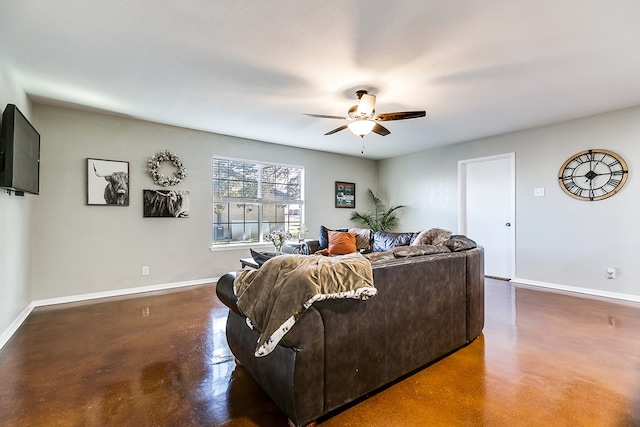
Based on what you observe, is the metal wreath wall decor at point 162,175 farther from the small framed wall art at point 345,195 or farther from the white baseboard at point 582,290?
the white baseboard at point 582,290

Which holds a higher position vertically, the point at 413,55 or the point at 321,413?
the point at 413,55

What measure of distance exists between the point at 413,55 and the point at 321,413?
102 inches

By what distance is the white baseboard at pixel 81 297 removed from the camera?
2703 mm

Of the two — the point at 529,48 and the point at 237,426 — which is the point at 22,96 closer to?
the point at 237,426

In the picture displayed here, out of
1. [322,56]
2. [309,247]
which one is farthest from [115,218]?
[322,56]

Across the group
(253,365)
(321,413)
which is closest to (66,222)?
(253,365)

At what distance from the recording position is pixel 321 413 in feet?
4.90

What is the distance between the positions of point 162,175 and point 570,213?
5.84 meters

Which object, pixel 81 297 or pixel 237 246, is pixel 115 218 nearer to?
pixel 81 297

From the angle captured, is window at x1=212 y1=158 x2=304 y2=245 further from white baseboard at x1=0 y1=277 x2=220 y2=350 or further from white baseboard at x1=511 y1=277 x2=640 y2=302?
white baseboard at x1=511 y1=277 x2=640 y2=302

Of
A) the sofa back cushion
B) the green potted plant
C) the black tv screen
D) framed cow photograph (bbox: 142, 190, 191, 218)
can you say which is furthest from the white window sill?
the black tv screen

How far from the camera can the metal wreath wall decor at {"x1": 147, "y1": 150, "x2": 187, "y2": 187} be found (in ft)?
14.0

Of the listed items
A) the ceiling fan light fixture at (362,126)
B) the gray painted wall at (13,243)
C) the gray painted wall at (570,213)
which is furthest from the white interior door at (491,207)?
the gray painted wall at (13,243)

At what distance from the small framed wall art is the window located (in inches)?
35.4
